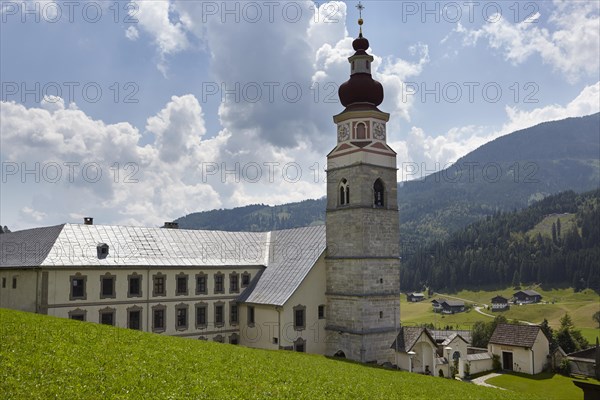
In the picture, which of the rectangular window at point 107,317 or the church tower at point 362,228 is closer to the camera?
the rectangular window at point 107,317

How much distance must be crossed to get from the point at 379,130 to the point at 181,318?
24590mm

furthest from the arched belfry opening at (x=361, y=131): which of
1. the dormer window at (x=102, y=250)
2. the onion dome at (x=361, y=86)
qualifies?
the dormer window at (x=102, y=250)

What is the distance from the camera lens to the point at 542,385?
151 feet

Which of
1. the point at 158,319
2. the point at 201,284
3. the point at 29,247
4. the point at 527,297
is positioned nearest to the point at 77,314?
the point at 158,319

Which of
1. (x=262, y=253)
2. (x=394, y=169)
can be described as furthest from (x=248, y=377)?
(x=262, y=253)

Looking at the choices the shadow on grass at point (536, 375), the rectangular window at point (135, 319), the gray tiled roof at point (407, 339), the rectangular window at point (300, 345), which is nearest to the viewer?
the gray tiled roof at point (407, 339)

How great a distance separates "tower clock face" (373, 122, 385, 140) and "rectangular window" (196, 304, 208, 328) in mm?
22290

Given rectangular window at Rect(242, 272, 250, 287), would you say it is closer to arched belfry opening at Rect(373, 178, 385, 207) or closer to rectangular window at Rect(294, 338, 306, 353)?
rectangular window at Rect(294, 338, 306, 353)

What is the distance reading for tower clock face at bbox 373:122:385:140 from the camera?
4177cm

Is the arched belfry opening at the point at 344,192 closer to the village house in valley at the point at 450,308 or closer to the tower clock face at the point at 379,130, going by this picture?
the tower clock face at the point at 379,130

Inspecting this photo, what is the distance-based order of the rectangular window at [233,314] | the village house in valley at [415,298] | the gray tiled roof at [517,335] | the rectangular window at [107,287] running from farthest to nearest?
the village house in valley at [415,298] < the gray tiled roof at [517,335] < the rectangular window at [233,314] < the rectangular window at [107,287]

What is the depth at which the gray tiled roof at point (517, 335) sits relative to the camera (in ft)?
172

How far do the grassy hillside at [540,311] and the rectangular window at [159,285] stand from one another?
10273 centimetres

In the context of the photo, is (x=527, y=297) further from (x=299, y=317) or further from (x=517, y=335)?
(x=299, y=317)
